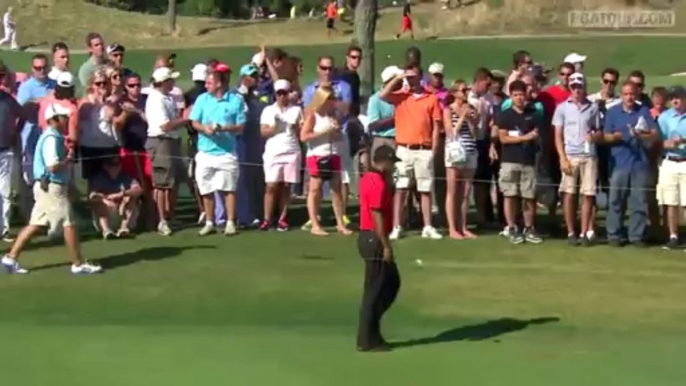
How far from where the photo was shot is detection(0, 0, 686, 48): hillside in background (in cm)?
4884

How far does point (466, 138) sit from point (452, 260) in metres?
1.77

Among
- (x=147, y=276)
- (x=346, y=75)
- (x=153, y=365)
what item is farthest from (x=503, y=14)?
(x=153, y=365)

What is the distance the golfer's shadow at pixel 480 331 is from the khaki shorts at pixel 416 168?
3.79 meters

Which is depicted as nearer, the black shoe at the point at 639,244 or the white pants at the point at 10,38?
the black shoe at the point at 639,244

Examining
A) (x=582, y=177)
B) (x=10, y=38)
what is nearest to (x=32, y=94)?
(x=582, y=177)

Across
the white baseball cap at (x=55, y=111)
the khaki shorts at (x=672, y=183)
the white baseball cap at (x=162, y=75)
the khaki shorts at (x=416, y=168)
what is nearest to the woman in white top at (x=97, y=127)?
the white baseball cap at (x=162, y=75)

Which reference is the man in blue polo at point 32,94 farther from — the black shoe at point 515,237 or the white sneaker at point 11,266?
the black shoe at point 515,237

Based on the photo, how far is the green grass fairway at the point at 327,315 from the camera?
9.05 meters

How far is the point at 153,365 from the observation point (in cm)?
915

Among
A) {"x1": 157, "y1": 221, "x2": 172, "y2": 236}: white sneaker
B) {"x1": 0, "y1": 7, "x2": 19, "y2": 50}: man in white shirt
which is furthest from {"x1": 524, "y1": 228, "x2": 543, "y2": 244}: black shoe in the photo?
{"x1": 0, "y1": 7, "x2": 19, "y2": 50}: man in white shirt

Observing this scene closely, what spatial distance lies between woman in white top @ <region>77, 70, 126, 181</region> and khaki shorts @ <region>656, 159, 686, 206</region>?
19.3 feet

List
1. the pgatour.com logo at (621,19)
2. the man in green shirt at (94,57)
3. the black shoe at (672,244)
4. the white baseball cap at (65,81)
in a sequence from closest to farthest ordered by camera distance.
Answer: the white baseball cap at (65,81)
the black shoe at (672,244)
the man in green shirt at (94,57)
the pgatour.com logo at (621,19)

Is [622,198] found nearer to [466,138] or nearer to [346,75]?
[466,138]

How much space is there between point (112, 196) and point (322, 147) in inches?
92.6
